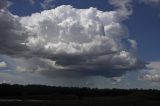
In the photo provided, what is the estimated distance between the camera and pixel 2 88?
174250mm

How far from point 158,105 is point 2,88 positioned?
332 feet

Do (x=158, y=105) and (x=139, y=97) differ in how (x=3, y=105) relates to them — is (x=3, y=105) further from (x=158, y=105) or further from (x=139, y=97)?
(x=139, y=97)

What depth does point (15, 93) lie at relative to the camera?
174125mm

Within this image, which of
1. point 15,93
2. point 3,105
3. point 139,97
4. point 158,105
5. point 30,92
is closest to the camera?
point 3,105

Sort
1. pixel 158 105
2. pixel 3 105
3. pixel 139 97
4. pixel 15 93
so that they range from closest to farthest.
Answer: pixel 3 105 < pixel 158 105 < pixel 139 97 < pixel 15 93

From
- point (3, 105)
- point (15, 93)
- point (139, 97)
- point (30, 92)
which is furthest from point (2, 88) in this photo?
point (3, 105)

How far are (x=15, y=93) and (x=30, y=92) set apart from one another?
17.2 m

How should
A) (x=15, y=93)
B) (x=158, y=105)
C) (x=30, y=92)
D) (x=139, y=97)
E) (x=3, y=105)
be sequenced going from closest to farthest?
(x=3, y=105)
(x=158, y=105)
(x=139, y=97)
(x=15, y=93)
(x=30, y=92)

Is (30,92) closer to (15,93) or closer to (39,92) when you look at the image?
(39,92)

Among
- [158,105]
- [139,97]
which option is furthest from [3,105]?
[139,97]

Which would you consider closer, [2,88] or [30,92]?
[2,88]

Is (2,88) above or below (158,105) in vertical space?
above

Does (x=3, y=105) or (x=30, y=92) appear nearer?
(x=3, y=105)

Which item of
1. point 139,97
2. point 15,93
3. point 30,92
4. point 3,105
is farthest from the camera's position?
point 30,92
